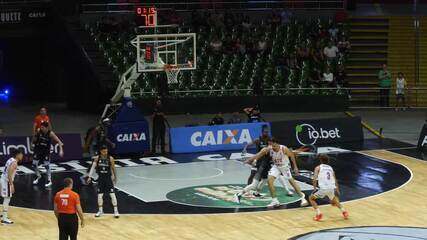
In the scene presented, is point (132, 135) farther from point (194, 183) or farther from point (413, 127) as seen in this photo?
point (413, 127)

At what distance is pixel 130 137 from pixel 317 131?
6544 millimetres

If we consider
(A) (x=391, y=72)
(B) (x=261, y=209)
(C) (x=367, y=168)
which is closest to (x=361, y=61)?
(A) (x=391, y=72)

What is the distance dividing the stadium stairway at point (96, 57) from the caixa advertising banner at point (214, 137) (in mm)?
7598

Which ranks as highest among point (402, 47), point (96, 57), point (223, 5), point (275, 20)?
point (223, 5)


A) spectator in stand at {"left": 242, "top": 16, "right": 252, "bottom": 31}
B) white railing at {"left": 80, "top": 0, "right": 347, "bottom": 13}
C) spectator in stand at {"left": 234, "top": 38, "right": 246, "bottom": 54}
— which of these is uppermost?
white railing at {"left": 80, "top": 0, "right": 347, "bottom": 13}

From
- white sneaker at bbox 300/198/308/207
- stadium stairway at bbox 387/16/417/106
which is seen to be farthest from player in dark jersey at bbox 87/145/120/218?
stadium stairway at bbox 387/16/417/106

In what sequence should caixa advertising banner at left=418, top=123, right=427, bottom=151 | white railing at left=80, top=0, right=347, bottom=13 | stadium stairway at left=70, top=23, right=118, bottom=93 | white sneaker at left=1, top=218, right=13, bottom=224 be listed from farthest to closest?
white railing at left=80, top=0, right=347, bottom=13, stadium stairway at left=70, top=23, right=118, bottom=93, caixa advertising banner at left=418, top=123, right=427, bottom=151, white sneaker at left=1, top=218, right=13, bottom=224

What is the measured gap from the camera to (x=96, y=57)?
3838 centimetres

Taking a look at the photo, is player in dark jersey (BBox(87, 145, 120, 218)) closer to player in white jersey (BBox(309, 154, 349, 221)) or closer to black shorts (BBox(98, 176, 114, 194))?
black shorts (BBox(98, 176, 114, 194))

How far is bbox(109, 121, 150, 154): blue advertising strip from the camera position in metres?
28.9

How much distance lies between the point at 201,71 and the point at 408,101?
9.15 m

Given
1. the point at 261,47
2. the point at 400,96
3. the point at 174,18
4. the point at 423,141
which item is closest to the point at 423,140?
the point at 423,141

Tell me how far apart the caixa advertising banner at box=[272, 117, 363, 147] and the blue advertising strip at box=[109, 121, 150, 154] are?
4431mm

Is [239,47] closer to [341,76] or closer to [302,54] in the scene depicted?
[302,54]
